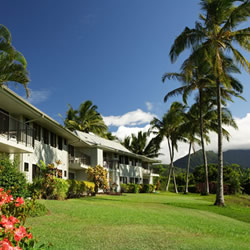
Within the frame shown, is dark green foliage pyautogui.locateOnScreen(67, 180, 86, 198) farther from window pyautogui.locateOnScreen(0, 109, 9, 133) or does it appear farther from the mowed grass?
the mowed grass

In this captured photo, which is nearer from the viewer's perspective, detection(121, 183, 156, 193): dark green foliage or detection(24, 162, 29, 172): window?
detection(24, 162, 29, 172): window

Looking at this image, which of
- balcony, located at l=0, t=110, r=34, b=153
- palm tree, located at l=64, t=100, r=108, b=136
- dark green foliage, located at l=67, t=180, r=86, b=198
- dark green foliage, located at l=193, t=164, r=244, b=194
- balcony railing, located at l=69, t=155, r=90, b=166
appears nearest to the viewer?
balcony, located at l=0, t=110, r=34, b=153

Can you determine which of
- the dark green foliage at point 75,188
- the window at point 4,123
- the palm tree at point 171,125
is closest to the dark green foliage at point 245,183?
the palm tree at point 171,125

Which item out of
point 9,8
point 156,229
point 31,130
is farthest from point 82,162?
point 156,229

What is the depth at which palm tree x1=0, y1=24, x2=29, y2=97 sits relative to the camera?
46.0ft

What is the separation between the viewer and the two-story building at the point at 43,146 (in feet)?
53.0

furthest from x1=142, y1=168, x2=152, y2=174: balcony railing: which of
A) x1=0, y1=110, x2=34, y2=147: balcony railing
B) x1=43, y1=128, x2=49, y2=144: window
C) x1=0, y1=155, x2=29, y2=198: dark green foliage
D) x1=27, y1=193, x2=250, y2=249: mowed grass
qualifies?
x1=27, y1=193, x2=250, y2=249: mowed grass

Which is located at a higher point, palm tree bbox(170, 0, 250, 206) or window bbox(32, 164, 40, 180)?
palm tree bbox(170, 0, 250, 206)

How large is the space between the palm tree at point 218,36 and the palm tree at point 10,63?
417 inches

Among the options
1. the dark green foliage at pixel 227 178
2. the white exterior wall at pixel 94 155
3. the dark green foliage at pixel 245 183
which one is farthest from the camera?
the dark green foliage at pixel 245 183

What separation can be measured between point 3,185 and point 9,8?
34.4 feet

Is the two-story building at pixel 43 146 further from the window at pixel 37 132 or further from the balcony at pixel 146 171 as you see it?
the balcony at pixel 146 171

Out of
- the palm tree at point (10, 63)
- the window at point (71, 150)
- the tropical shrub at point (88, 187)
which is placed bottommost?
the tropical shrub at point (88, 187)

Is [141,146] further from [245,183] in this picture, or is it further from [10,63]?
[10,63]
